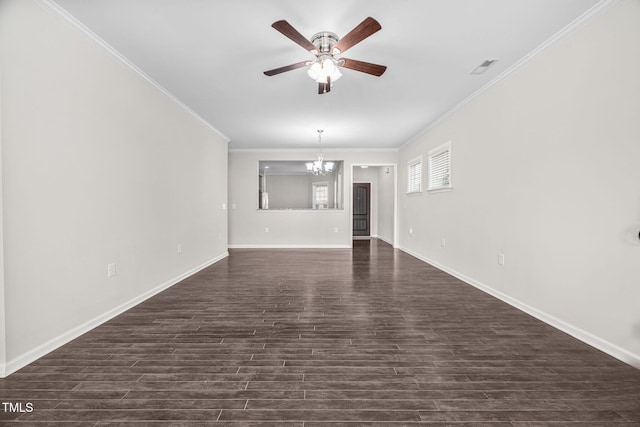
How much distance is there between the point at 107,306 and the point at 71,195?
3.46ft

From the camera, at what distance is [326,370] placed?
1860mm

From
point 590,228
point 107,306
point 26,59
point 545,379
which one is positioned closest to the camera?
point 545,379

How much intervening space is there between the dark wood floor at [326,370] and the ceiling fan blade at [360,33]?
2244 millimetres

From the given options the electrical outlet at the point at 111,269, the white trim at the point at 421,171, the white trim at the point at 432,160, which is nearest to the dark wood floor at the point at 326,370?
the electrical outlet at the point at 111,269

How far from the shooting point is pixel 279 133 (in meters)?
5.86

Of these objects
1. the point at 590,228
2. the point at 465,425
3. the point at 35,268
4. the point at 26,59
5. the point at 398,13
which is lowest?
the point at 465,425

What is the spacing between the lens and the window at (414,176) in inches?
237

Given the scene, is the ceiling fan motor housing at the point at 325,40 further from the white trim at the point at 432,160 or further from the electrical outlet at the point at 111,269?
the white trim at the point at 432,160

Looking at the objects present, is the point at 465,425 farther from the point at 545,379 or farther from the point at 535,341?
the point at 535,341

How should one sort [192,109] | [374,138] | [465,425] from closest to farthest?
[465,425], [192,109], [374,138]

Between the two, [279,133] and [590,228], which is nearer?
[590,228]

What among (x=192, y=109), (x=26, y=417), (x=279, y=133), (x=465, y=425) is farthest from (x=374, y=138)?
(x=26, y=417)

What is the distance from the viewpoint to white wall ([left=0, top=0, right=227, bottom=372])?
1861mm

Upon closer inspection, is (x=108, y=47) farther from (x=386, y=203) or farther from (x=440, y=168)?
(x=386, y=203)
